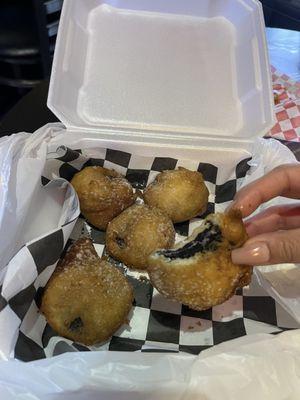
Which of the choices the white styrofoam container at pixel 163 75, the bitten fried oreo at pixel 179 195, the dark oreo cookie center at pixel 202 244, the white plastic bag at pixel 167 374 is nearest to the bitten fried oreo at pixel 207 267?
the dark oreo cookie center at pixel 202 244

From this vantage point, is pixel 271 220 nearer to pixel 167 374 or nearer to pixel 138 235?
pixel 138 235

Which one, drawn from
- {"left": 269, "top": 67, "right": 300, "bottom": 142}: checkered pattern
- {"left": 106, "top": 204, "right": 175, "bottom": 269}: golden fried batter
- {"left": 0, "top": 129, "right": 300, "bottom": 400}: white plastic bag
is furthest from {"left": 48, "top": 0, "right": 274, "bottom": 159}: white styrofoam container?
{"left": 0, "top": 129, "right": 300, "bottom": 400}: white plastic bag

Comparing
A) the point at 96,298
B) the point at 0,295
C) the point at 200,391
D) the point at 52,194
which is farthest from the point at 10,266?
the point at 200,391

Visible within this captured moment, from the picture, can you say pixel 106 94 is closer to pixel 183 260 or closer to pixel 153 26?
pixel 153 26

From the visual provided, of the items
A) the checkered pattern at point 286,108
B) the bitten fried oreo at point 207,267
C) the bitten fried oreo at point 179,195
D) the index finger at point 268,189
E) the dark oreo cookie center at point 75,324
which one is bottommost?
the checkered pattern at point 286,108

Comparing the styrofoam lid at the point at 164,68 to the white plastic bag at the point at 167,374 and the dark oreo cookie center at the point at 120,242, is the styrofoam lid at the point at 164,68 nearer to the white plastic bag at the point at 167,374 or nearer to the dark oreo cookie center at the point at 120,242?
the dark oreo cookie center at the point at 120,242

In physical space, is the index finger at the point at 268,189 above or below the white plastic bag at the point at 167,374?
above
